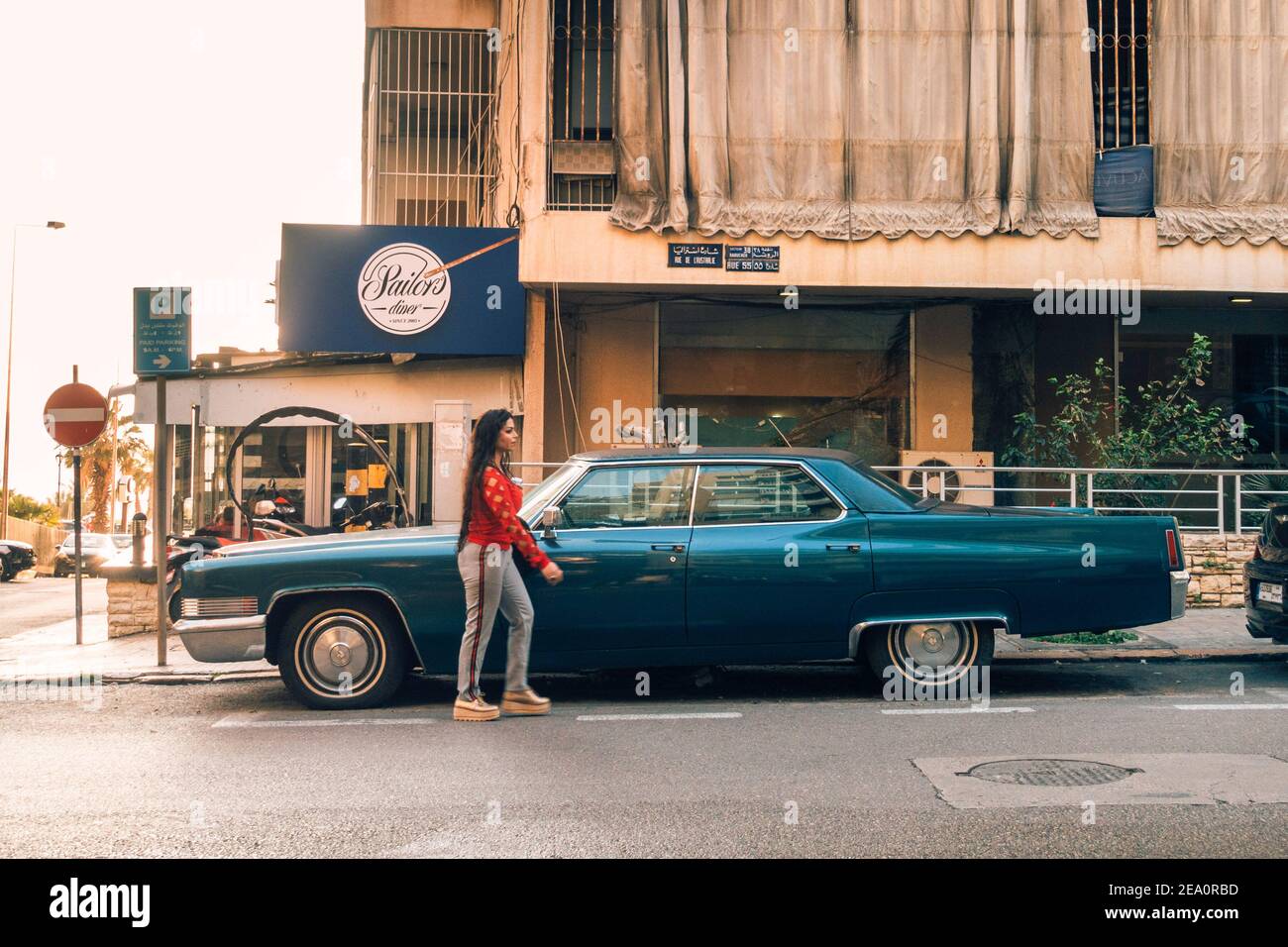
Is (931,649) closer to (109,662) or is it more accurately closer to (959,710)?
(959,710)

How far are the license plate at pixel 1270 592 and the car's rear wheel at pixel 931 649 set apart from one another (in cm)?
213

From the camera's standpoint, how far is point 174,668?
9.25m

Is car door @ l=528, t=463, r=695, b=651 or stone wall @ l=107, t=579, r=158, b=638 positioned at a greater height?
car door @ l=528, t=463, r=695, b=651

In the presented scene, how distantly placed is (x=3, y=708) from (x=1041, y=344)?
12921 mm

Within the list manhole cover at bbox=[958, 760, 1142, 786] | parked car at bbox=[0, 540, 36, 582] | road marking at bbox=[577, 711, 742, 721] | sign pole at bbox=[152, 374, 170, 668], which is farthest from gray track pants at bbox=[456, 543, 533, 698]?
parked car at bbox=[0, 540, 36, 582]

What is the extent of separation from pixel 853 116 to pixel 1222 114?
13.8ft

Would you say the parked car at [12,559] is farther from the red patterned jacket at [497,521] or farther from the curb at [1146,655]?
the curb at [1146,655]

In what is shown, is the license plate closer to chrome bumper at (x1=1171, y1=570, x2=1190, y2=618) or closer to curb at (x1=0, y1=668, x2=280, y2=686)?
chrome bumper at (x1=1171, y1=570, x2=1190, y2=618)

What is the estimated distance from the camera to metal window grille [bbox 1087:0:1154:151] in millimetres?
14617

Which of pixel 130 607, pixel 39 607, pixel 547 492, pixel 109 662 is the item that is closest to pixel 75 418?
pixel 130 607

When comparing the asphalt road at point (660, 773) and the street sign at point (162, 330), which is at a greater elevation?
the street sign at point (162, 330)

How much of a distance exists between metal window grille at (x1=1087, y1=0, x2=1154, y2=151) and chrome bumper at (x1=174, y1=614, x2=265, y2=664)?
1150 centimetres

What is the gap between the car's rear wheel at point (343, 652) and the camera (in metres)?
7.46
